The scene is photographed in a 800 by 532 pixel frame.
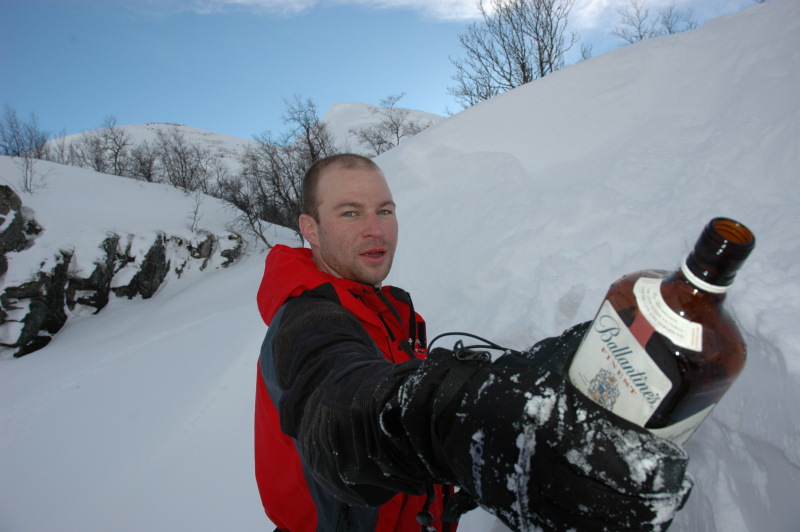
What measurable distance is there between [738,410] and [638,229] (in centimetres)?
156

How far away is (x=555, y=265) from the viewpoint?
108 inches

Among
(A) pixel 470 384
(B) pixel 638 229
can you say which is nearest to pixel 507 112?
(B) pixel 638 229

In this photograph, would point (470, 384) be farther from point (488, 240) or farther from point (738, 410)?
point (488, 240)

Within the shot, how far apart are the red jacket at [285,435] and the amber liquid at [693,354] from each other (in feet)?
2.94

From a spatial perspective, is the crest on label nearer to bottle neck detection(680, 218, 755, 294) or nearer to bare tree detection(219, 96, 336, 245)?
bottle neck detection(680, 218, 755, 294)

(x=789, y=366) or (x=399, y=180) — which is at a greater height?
(x=399, y=180)

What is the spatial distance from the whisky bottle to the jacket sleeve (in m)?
0.39

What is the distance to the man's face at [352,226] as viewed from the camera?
1600mm

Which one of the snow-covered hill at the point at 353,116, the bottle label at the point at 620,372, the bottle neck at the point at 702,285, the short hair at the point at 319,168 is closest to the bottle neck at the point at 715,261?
the bottle neck at the point at 702,285

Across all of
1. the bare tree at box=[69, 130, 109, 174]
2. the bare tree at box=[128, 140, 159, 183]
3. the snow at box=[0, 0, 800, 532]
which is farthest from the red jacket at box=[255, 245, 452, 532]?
the bare tree at box=[69, 130, 109, 174]

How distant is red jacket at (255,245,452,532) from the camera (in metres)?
1.26

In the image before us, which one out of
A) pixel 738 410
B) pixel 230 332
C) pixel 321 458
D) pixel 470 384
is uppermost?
pixel 470 384

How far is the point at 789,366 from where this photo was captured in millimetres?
1241

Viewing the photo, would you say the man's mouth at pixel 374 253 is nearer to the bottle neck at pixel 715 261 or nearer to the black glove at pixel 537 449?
the black glove at pixel 537 449
